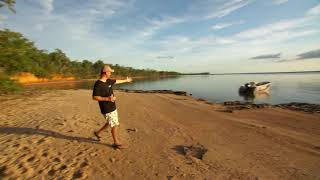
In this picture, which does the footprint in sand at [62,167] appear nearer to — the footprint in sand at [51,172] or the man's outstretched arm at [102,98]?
the footprint in sand at [51,172]

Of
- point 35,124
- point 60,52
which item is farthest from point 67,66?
point 35,124

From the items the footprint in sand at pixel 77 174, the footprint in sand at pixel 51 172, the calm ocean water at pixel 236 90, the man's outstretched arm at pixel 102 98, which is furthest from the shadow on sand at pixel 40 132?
the calm ocean water at pixel 236 90

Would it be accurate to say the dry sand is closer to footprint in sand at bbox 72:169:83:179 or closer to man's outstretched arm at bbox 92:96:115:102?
footprint in sand at bbox 72:169:83:179

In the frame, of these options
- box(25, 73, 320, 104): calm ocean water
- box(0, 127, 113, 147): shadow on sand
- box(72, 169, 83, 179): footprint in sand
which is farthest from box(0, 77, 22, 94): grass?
box(25, 73, 320, 104): calm ocean water

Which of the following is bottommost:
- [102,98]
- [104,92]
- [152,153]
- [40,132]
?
[152,153]

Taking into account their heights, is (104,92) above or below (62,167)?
above

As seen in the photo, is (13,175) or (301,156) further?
(301,156)

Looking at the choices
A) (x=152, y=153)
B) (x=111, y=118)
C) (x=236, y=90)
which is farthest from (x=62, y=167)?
(x=236, y=90)

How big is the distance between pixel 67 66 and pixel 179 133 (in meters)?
96.0

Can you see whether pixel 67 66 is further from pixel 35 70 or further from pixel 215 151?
pixel 215 151

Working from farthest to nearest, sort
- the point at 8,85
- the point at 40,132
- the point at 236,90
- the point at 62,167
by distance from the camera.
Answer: the point at 236,90
the point at 8,85
the point at 40,132
the point at 62,167

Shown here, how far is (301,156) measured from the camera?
682cm

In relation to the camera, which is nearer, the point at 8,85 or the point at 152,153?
the point at 152,153

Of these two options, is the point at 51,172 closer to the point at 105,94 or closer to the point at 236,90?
the point at 105,94
